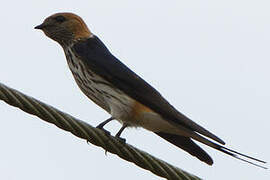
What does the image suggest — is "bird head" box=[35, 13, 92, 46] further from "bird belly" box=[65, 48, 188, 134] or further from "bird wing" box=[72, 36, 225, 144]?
"bird belly" box=[65, 48, 188, 134]

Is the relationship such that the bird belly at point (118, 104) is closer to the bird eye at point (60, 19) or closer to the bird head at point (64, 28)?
the bird head at point (64, 28)

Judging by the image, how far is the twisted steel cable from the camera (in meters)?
3.89

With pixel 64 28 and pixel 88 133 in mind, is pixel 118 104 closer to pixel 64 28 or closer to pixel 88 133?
pixel 64 28

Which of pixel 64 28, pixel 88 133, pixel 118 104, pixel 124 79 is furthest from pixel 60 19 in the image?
pixel 88 133

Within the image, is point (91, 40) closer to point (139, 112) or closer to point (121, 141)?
point (139, 112)

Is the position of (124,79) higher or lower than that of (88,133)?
higher

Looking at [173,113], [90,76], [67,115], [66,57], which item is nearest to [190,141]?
[173,113]

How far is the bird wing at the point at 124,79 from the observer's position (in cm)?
557

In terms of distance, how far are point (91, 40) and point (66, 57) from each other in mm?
347

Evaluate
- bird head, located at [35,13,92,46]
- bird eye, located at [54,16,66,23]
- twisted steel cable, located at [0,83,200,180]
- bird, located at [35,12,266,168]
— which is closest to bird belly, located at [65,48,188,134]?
bird, located at [35,12,266,168]

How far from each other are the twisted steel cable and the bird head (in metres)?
2.12

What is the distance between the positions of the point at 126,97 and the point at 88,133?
1.58 m

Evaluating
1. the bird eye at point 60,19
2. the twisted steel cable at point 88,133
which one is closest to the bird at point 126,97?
the bird eye at point 60,19

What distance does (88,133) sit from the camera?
424cm
